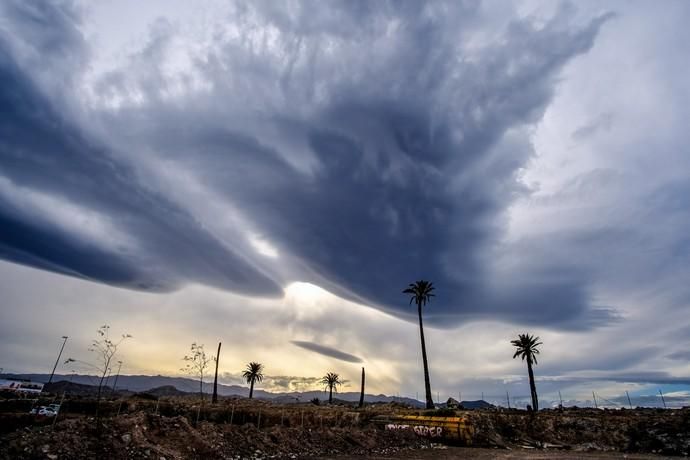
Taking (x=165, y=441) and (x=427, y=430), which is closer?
(x=165, y=441)

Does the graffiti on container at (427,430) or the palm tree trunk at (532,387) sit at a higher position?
Answer: the palm tree trunk at (532,387)

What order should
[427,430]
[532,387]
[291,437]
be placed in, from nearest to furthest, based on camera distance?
[291,437]
[427,430]
[532,387]

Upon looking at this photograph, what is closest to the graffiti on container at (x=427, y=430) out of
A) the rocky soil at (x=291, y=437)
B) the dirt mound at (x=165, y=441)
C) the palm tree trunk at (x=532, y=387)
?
the rocky soil at (x=291, y=437)

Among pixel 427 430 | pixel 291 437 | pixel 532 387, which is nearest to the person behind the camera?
pixel 291 437

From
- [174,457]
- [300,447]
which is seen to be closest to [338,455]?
[300,447]

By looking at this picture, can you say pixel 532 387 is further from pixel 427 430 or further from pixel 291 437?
pixel 291 437

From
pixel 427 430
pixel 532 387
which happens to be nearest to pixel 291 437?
pixel 427 430

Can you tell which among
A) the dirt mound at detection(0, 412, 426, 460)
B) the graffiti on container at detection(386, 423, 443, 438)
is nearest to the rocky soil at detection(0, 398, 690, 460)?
the dirt mound at detection(0, 412, 426, 460)

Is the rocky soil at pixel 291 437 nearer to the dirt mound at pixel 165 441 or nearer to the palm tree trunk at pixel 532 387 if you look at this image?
the dirt mound at pixel 165 441

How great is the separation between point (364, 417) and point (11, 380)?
93.2 meters

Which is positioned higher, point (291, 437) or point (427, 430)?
point (427, 430)

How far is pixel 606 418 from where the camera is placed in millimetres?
39594

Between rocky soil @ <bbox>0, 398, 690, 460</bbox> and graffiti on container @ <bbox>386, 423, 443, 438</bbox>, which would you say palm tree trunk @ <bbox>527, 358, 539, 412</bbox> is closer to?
rocky soil @ <bbox>0, 398, 690, 460</bbox>

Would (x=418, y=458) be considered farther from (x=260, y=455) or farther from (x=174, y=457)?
(x=174, y=457)
